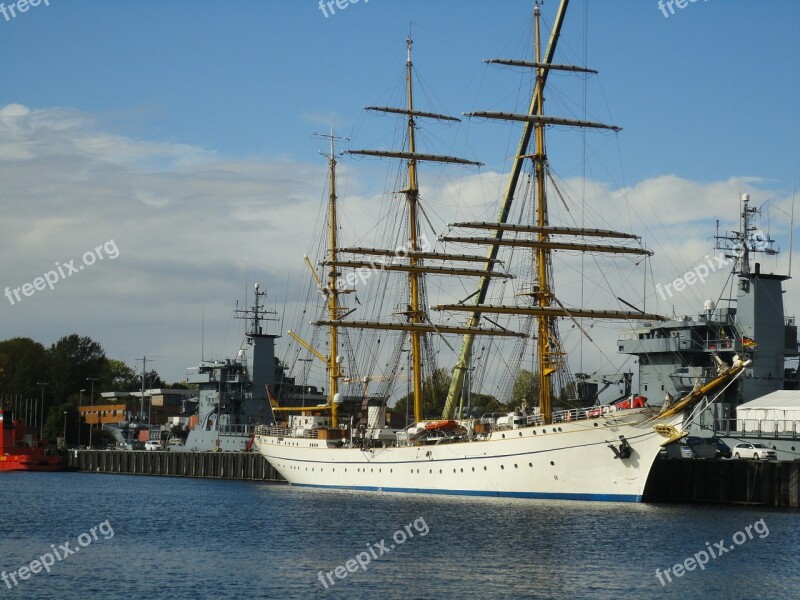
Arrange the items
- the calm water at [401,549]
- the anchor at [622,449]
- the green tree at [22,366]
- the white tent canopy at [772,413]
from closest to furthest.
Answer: the calm water at [401,549] < the anchor at [622,449] < the white tent canopy at [772,413] < the green tree at [22,366]

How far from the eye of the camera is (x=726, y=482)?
195 ft

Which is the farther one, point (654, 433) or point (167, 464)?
point (167, 464)

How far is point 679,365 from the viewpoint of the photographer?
76750 mm

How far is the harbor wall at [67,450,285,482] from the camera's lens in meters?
95.6

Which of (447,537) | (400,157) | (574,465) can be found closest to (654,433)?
(574,465)

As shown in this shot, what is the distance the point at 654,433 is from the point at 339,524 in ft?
54.5

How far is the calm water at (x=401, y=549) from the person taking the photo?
3494 centimetres

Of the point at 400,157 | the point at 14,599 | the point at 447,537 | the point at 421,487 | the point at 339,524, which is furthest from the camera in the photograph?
the point at 400,157

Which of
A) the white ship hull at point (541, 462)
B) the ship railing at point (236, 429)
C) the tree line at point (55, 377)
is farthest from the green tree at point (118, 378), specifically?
the white ship hull at point (541, 462)

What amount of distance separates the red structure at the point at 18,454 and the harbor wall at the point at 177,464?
2763 mm

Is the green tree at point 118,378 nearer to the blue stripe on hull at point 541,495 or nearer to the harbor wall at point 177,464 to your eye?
the harbor wall at point 177,464

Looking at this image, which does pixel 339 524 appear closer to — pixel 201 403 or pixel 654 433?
pixel 654 433

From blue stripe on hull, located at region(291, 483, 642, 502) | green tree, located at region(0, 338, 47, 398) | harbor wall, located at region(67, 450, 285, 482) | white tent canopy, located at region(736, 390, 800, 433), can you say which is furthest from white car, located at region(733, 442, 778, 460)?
green tree, located at region(0, 338, 47, 398)

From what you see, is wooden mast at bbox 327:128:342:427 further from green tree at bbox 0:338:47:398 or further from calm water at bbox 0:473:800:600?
green tree at bbox 0:338:47:398
